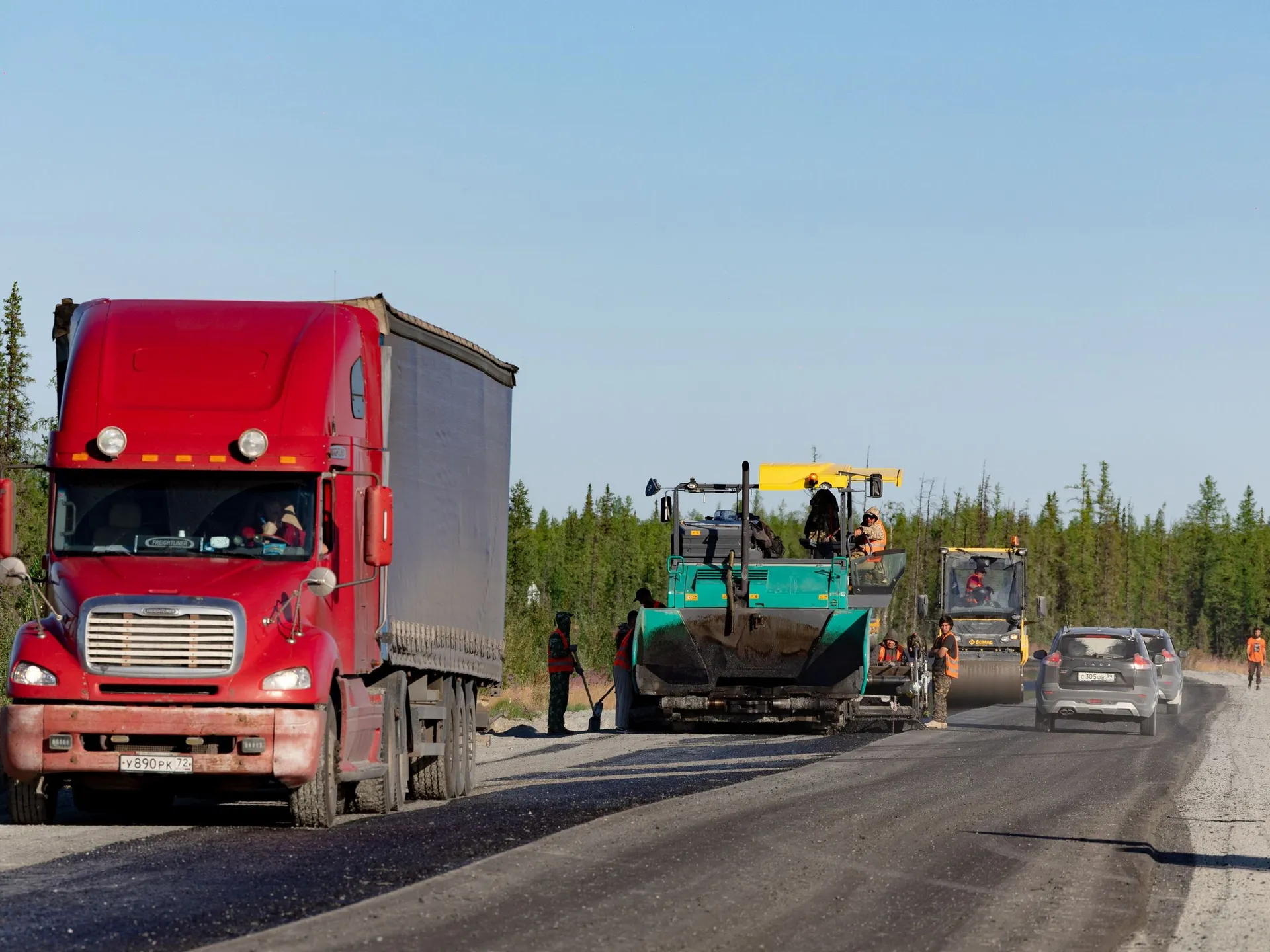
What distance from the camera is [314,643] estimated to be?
44.8ft

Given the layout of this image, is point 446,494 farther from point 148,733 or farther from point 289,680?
point 148,733

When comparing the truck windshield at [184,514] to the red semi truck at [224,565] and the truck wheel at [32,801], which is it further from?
the truck wheel at [32,801]

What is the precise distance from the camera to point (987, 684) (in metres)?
44.9

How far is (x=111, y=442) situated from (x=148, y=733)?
7.02 ft

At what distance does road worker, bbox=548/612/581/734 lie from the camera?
29.1 m

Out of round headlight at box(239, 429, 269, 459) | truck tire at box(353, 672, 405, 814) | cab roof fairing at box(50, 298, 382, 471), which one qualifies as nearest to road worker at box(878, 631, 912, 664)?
truck tire at box(353, 672, 405, 814)

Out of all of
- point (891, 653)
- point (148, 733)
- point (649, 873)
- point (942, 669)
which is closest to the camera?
point (649, 873)

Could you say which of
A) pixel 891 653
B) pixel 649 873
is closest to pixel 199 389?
pixel 649 873

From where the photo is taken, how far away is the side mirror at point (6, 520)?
13.5m

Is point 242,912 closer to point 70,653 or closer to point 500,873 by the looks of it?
point 500,873

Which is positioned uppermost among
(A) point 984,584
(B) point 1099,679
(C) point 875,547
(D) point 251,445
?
(D) point 251,445

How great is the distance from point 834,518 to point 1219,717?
13.0 metres

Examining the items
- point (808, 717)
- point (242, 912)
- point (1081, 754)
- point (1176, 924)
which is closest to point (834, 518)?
point (808, 717)

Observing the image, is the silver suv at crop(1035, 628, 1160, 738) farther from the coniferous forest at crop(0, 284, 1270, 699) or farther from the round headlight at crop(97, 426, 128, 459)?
the coniferous forest at crop(0, 284, 1270, 699)
